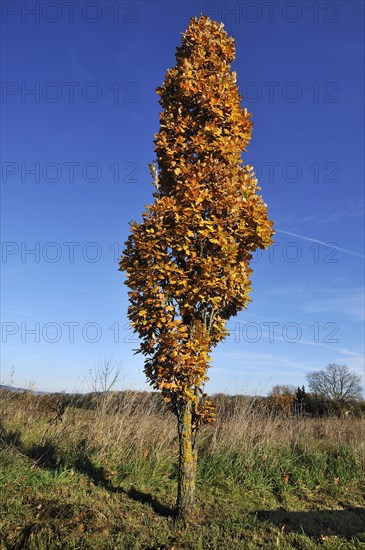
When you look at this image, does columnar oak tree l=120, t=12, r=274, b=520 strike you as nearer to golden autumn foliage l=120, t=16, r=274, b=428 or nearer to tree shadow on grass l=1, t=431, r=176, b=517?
golden autumn foliage l=120, t=16, r=274, b=428

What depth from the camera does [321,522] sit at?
6.62 meters

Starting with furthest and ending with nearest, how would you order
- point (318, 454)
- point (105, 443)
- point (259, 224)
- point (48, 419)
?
point (48, 419) → point (318, 454) → point (105, 443) → point (259, 224)

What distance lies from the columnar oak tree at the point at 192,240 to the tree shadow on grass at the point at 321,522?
1.63 meters

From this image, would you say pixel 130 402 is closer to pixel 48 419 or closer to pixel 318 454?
pixel 48 419

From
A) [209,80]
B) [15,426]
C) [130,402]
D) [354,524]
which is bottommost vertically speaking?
[354,524]

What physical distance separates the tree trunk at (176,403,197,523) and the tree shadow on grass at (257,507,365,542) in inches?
57.7

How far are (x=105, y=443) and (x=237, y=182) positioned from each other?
611 cm

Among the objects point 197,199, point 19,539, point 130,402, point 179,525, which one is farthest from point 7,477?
point 197,199

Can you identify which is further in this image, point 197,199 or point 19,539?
point 197,199

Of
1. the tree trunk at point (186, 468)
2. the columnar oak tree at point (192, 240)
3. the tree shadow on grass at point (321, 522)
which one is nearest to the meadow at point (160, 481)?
the tree shadow on grass at point (321, 522)

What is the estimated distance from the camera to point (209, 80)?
6766 millimetres

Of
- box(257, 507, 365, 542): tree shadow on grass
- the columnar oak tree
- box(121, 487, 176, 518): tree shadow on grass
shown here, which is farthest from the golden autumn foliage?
box(257, 507, 365, 542): tree shadow on grass

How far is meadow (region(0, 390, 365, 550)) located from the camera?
5.44 m

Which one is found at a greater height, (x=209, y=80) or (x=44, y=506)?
(x=209, y=80)
